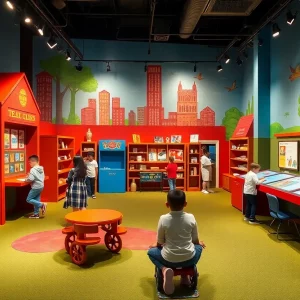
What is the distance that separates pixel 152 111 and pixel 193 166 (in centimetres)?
278

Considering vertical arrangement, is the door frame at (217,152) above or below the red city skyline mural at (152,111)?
below

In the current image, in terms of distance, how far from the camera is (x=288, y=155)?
819cm

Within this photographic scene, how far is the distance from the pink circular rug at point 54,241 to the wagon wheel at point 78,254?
28.5 inches

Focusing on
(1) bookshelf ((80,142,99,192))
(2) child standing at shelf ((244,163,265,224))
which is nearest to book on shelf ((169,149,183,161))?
(1) bookshelf ((80,142,99,192))

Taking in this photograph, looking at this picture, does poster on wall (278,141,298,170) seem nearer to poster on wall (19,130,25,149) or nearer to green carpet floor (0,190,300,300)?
green carpet floor (0,190,300,300)

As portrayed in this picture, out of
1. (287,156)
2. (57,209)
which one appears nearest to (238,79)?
(287,156)

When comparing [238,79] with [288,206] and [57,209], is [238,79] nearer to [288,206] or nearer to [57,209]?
[288,206]

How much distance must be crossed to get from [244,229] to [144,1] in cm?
726

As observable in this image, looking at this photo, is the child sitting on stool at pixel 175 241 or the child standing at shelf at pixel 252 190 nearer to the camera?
the child sitting on stool at pixel 175 241

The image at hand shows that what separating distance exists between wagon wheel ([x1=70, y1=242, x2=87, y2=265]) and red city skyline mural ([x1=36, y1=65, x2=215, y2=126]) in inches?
346

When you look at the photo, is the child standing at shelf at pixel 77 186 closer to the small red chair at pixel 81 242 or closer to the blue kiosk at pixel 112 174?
the small red chair at pixel 81 242

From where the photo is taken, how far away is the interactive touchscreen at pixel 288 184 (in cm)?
631

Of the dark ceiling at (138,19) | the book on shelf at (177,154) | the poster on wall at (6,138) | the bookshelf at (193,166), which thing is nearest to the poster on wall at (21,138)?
the poster on wall at (6,138)

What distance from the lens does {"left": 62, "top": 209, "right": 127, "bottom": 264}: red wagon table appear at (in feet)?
15.7
